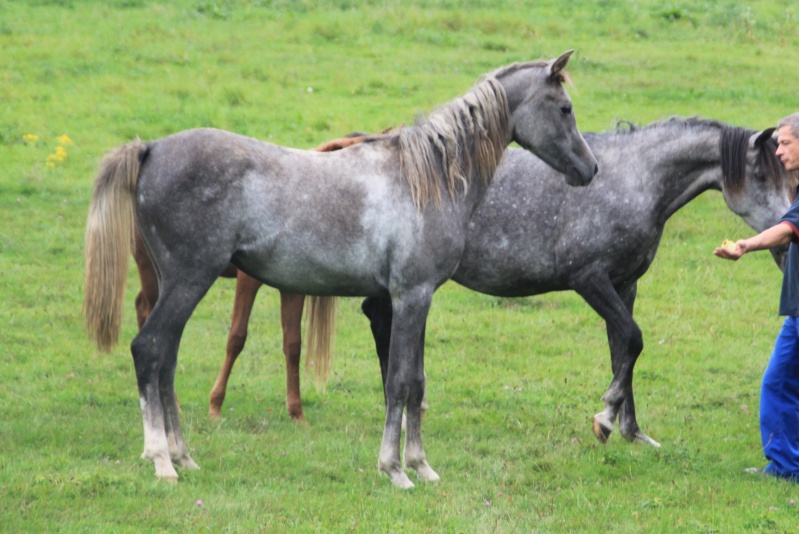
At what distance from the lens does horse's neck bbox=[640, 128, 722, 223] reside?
7320 millimetres

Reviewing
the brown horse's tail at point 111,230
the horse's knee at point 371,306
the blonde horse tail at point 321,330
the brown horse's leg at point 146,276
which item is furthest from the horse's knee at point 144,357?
the horse's knee at point 371,306

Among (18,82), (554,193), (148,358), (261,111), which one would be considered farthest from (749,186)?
(18,82)

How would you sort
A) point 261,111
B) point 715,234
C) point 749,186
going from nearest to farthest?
1. point 749,186
2. point 715,234
3. point 261,111

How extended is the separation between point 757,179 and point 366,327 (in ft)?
15.9

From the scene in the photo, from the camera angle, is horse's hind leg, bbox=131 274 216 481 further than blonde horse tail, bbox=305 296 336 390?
No

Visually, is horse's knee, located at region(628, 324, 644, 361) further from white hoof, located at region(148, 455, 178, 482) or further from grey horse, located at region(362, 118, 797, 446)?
white hoof, located at region(148, 455, 178, 482)

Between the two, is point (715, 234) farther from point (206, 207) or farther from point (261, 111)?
point (206, 207)

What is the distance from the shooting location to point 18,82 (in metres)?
16.9

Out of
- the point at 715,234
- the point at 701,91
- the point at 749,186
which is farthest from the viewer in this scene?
the point at 701,91

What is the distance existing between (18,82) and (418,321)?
12935 mm

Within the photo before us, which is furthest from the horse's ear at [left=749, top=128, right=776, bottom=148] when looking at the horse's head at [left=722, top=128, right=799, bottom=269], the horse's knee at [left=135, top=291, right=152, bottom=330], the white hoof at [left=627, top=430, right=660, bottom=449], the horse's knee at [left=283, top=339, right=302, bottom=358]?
the horse's knee at [left=135, top=291, right=152, bottom=330]

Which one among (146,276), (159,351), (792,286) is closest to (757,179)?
(792,286)

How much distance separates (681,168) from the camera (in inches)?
291

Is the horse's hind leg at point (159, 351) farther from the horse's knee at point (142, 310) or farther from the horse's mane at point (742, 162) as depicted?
the horse's mane at point (742, 162)
